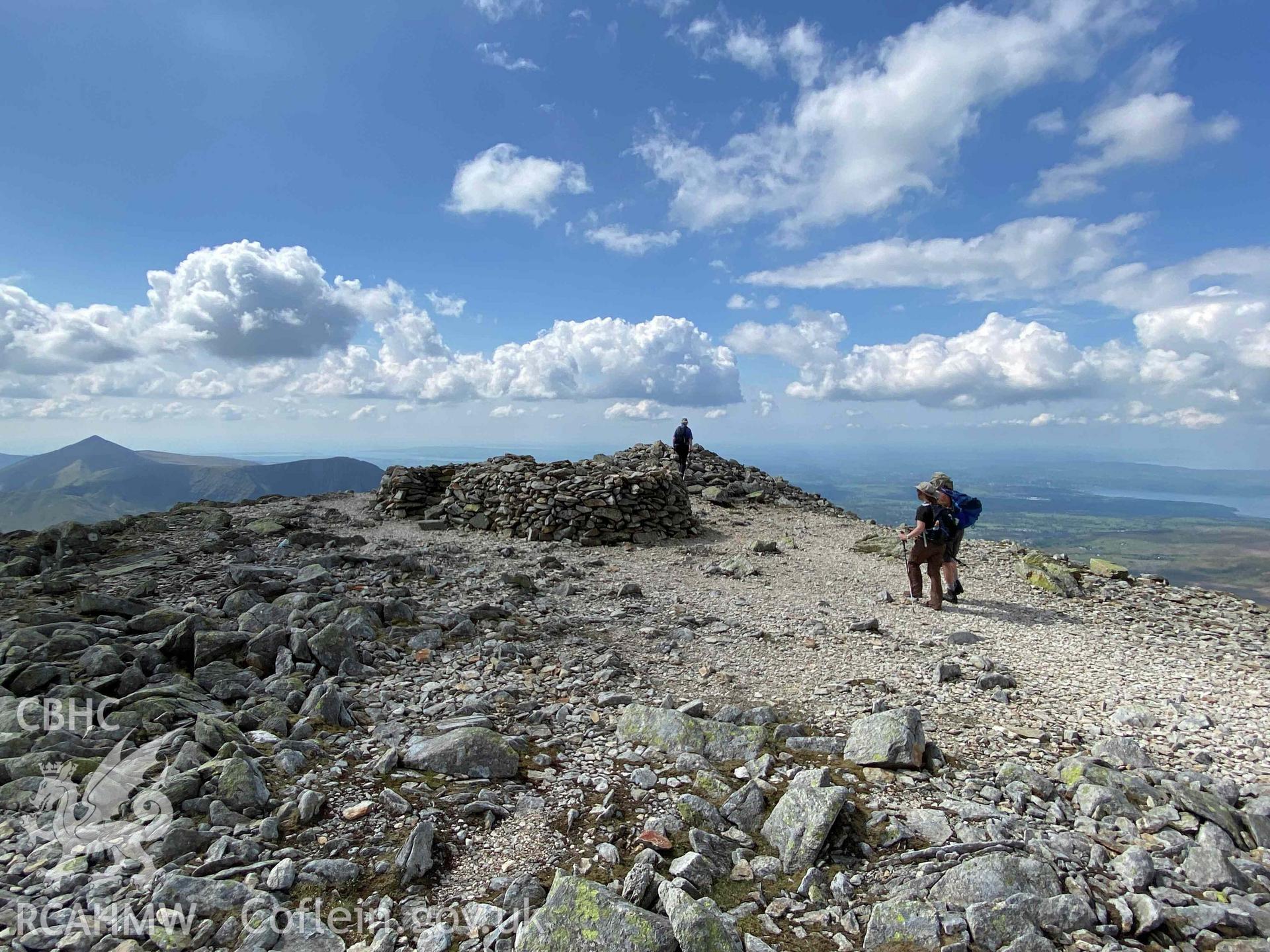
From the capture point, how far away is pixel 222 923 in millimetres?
3879

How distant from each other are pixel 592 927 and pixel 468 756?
2474 millimetres

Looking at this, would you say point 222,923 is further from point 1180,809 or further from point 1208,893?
point 1180,809

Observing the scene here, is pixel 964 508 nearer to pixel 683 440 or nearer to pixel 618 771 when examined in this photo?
pixel 618 771

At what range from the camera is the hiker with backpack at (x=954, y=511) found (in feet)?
38.9

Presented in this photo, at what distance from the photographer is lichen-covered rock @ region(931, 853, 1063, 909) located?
13.5ft

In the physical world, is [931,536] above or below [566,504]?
above

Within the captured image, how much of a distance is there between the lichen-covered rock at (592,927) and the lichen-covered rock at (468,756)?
6.40 ft

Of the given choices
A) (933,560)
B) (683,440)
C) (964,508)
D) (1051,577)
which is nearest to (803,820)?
(933,560)

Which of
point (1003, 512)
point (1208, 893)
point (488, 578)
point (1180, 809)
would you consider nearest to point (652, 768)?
point (1208, 893)

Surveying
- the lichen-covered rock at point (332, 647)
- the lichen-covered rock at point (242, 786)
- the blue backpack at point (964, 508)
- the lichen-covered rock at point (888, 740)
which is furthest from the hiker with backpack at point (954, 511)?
the lichen-covered rock at point (242, 786)

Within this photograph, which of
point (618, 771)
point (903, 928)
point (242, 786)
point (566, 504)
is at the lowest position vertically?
point (618, 771)

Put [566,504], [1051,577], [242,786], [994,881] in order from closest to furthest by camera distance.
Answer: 1. [994,881]
2. [242,786]
3. [1051,577]
4. [566,504]

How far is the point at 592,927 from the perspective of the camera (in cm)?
384

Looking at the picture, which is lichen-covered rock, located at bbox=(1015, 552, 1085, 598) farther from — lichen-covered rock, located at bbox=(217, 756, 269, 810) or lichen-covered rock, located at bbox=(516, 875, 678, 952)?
lichen-covered rock, located at bbox=(217, 756, 269, 810)
